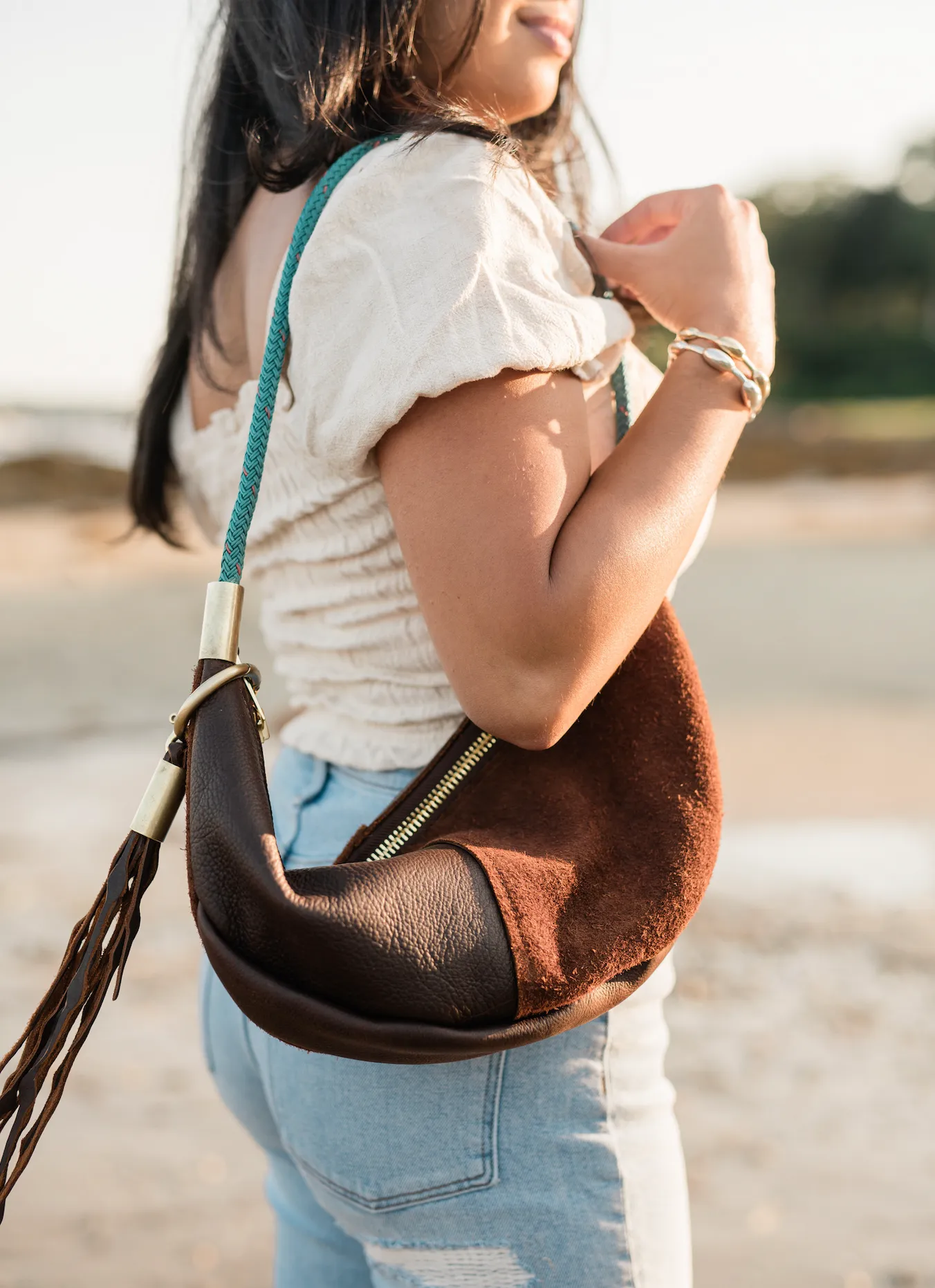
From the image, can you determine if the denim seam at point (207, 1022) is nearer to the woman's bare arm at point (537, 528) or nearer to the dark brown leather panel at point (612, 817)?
the dark brown leather panel at point (612, 817)

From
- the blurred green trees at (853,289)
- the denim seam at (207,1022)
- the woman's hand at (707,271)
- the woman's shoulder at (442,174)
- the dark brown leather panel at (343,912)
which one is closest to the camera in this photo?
the dark brown leather panel at (343,912)

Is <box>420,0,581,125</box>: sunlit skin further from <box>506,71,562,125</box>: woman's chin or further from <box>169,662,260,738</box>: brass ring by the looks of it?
<box>169,662,260,738</box>: brass ring

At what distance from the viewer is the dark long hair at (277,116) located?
1.06 metres

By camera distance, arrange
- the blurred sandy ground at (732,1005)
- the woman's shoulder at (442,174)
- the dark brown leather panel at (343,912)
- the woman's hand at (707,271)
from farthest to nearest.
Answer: the blurred sandy ground at (732,1005), the woman's hand at (707,271), the woman's shoulder at (442,174), the dark brown leather panel at (343,912)

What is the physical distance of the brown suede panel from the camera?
97cm

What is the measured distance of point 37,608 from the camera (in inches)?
388

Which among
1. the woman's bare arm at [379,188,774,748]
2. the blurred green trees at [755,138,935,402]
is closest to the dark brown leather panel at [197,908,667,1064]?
the woman's bare arm at [379,188,774,748]

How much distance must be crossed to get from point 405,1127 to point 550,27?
3.15 ft

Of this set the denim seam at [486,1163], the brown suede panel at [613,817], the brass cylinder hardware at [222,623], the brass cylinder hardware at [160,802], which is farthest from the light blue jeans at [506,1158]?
the brass cylinder hardware at [222,623]

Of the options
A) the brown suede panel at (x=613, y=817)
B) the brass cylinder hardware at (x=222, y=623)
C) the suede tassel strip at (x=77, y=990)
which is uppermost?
the brass cylinder hardware at (x=222, y=623)

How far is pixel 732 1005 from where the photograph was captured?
353 cm

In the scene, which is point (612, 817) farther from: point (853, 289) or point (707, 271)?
point (853, 289)

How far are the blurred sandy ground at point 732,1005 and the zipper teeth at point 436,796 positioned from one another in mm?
394

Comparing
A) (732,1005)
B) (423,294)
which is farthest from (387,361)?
(732,1005)
